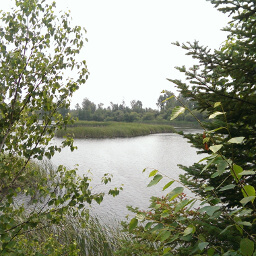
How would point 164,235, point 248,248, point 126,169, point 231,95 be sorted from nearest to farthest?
point 248,248 < point 164,235 < point 231,95 < point 126,169

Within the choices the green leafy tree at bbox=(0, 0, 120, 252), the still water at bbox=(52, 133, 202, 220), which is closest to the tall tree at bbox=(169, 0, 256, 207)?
the green leafy tree at bbox=(0, 0, 120, 252)

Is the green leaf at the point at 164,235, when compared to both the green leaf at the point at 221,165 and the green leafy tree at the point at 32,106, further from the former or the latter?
the green leafy tree at the point at 32,106

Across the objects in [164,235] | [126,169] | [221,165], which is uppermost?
[221,165]

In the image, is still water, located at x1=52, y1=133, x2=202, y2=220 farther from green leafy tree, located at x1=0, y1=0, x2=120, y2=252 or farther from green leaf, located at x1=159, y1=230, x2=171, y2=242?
green leaf, located at x1=159, y1=230, x2=171, y2=242

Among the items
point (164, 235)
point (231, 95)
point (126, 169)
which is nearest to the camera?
point (164, 235)

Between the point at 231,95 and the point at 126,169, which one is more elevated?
the point at 231,95

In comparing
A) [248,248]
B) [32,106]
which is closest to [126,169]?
[32,106]

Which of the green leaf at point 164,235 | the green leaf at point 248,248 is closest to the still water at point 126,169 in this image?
the green leaf at point 164,235

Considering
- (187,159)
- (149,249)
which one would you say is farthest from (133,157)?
(149,249)

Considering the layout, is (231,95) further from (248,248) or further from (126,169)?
(126,169)

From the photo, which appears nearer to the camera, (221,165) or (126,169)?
(221,165)

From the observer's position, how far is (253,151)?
2.71 meters

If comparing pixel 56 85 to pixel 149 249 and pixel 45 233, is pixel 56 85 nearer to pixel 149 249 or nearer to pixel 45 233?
pixel 149 249

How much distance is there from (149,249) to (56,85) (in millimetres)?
2566
